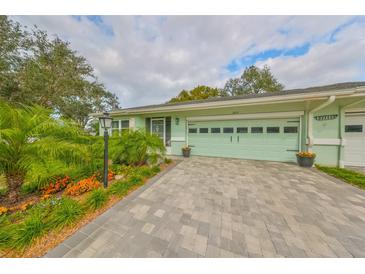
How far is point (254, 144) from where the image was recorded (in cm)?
584

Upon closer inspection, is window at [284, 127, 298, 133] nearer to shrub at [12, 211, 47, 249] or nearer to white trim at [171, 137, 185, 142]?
white trim at [171, 137, 185, 142]

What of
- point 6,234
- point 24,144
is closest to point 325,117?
point 6,234

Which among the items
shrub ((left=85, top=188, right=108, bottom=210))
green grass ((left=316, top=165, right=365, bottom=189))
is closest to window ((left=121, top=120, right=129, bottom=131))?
shrub ((left=85, top=188, right=108, bottom=210))

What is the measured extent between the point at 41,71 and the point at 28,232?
12590 mm

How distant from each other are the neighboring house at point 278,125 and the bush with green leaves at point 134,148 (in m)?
2.59

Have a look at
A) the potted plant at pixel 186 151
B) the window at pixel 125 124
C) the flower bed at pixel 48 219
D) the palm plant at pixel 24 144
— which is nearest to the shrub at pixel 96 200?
the flower bed at pixel 48 219

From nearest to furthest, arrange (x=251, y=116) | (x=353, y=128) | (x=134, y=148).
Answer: (x=134, y=148)
(x=353, y=128)
(x=251, y=116)

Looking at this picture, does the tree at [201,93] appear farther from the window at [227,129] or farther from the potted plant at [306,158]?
the potted plant at [306,158]

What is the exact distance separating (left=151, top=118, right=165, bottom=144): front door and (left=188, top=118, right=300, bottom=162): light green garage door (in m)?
1.57

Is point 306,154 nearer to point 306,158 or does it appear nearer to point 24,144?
point 306,158

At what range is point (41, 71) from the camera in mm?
9336

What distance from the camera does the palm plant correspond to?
7.23 ft

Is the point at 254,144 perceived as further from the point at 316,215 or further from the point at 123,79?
the point at 123,79

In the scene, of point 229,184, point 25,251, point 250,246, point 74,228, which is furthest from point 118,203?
point 229,184
